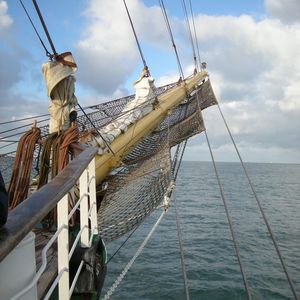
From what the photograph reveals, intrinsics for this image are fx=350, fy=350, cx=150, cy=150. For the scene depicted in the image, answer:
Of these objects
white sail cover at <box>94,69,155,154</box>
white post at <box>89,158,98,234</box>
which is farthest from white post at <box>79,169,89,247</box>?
white sail cover at <box>94,69,155,154</box>

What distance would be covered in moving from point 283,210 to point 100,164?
72.4 feet

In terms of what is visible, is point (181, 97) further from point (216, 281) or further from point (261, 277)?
point (261, 277)

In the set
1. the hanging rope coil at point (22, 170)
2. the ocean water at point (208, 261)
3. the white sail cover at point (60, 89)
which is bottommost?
the ocean water at point (208, 261)

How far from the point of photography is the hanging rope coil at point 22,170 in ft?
10.1

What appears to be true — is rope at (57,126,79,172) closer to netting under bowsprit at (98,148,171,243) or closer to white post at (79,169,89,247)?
white post at (79,169,89,247)

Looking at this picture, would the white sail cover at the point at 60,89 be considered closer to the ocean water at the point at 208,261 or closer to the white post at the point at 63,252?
the white post at the point at 63,252

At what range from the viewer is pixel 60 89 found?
12.2 ft

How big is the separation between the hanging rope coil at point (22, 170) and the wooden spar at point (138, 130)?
135 centimetres

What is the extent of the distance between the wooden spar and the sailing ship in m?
0.02

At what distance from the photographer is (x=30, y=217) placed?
2.86 ft

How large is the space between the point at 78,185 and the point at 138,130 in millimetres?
2284

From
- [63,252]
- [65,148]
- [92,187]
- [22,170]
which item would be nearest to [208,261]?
[22,170]

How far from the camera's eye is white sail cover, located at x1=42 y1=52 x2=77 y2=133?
3553mm

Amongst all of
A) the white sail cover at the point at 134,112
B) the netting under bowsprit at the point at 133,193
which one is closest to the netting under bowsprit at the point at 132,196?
the netting under bowsprit at the point at 133,193
